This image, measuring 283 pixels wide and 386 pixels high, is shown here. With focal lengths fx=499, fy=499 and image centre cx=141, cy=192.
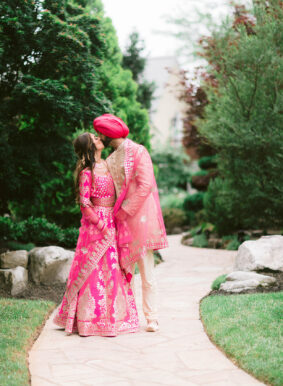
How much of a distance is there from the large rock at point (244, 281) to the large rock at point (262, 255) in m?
0.51

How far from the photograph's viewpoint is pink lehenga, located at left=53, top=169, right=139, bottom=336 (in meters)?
4.92

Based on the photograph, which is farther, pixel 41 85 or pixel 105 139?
pixel 41 85

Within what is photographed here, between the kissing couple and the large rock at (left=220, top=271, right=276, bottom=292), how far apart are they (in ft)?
7.11

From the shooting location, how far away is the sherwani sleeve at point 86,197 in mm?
5004

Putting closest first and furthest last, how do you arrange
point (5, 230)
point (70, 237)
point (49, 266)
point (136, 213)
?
1. point (136, 213)
2. point (49, 266)
3. point (5, 230)
4. point (70, 237)

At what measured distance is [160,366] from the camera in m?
3.97

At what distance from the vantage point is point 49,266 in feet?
24.7

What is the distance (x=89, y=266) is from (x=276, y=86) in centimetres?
590

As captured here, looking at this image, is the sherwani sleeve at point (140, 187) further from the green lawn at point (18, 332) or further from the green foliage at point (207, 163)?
the green foliage at point (207, 163)

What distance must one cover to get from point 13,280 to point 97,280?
2.39 metres

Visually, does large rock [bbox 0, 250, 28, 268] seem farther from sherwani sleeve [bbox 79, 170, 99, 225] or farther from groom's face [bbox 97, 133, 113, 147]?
groom's face [bbox 97, 133, 113, 147]

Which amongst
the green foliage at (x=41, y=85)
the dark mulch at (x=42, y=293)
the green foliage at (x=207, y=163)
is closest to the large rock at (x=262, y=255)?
the dark mulch at (x=42, y=293)

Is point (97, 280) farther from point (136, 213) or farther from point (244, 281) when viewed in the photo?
point (244, 281)

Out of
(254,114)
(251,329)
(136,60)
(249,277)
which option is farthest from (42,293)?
(136,60)
